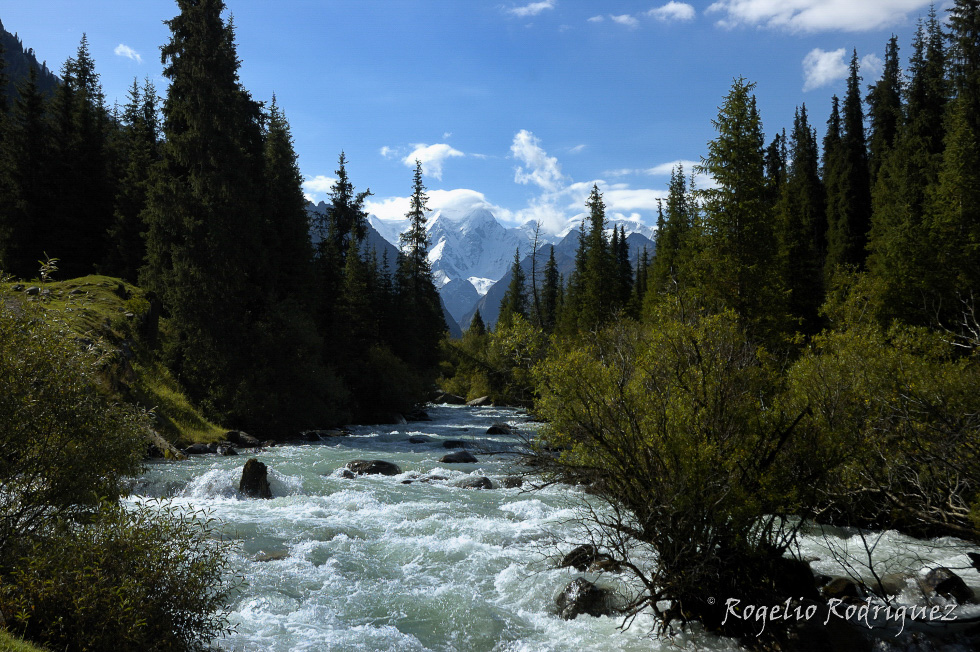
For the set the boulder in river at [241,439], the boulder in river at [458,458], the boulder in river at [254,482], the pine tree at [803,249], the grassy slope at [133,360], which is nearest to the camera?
the boulder in river at [254,482]

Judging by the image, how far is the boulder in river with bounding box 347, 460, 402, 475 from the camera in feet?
65.8

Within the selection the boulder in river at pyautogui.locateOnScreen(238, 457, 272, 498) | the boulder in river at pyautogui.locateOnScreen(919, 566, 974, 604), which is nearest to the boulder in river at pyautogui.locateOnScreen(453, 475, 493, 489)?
the boulder in river at pyautogui.locateOnScreen(238, 457, 272, 498)

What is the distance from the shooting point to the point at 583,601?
31.8ft

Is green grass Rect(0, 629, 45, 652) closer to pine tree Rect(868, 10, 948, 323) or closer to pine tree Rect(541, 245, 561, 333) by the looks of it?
pine tree Rect(868, 10, 948, 323)

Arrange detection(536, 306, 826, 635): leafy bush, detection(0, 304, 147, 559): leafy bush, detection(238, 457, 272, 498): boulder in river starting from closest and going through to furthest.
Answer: detection(0, 304, 147, 559): leafy bush → detection(536, 306, 826, 635): leafy bush → detection(238, 457, 272, 498): boulder in river

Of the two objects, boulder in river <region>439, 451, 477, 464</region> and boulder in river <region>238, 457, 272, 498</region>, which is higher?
boulder in river <region>238, 457, 272, 498</region>

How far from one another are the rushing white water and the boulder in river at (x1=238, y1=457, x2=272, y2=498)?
1.01 feet

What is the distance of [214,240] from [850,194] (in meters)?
58.4

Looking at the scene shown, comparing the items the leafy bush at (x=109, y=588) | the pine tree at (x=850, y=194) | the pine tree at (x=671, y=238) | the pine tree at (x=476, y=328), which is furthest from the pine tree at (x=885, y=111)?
the leafy bush at (x=109, y=588)

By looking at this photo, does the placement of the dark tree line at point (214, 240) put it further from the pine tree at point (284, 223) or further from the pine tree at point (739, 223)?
the pine tree at point (739, 223)

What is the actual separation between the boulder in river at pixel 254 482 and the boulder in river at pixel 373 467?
375 centimetres

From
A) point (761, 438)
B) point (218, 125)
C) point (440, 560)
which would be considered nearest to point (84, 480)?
point (440, 560)

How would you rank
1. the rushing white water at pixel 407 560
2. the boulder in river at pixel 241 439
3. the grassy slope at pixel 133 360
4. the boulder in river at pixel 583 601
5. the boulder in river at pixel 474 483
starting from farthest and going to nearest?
the boulder in river at pixel 241 439 < the grassy slope at pixel 133 360 < the boulder in river at pixel 474 483 < the boulder in river at pixel 583 601 < the rushing white water at pixel 407 560

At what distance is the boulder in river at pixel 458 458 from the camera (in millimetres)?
22248
